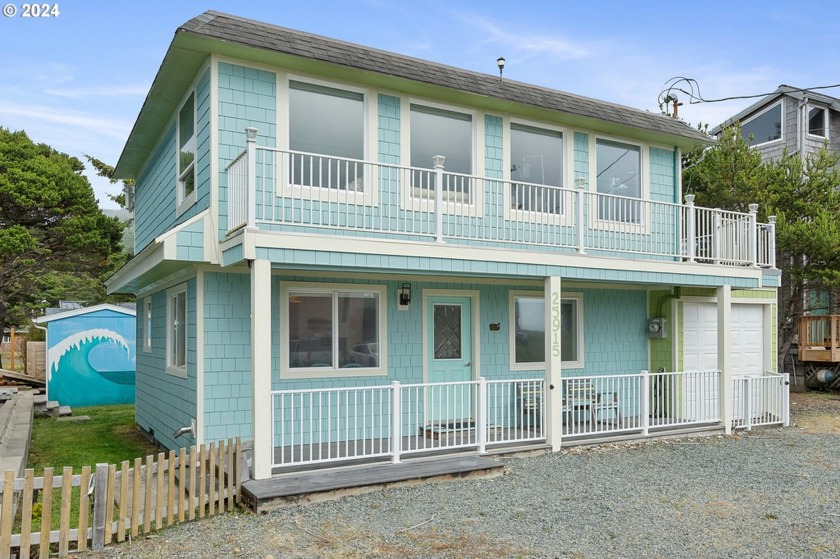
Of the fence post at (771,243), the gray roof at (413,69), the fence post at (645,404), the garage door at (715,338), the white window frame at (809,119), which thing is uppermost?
the white window frame at (809,119)

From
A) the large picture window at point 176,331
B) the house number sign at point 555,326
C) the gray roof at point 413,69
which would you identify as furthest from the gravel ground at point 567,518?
the gray roof at point 413,69

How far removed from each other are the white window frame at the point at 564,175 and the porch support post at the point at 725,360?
3201 millimetres

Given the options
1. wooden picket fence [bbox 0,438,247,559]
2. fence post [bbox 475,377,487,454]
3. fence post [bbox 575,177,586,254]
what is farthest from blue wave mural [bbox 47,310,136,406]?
fence post [bbox 575,177,586,254]

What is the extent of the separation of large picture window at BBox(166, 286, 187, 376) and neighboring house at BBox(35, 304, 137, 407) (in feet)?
27.0

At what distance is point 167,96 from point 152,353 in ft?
16.0

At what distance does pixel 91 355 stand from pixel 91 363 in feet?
0.73

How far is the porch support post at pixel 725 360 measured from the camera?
11062 mm

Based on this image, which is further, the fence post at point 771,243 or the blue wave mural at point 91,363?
the blue wave mural at point 91,363

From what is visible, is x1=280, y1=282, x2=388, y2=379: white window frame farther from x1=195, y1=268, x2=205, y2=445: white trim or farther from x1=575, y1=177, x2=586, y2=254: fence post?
x1=575, y1=177, x2=586, y2=254: fence post

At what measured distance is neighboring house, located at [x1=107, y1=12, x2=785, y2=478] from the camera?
8.12m

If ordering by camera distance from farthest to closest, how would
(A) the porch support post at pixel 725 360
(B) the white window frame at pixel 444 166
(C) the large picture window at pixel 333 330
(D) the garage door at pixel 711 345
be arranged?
1. (D) the garage door at pixel 711 345
2. (A) the porch support post at pixel 725 360
3. (B) the white window frame at pixel 444 166
4. (C) the large picture window at pixel 333 330

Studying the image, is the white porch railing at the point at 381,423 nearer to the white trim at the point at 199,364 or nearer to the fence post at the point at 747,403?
the white trim at the point at 199,364

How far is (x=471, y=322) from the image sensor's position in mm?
10570

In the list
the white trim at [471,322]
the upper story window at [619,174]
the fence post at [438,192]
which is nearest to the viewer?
the fence post at [438,192]
